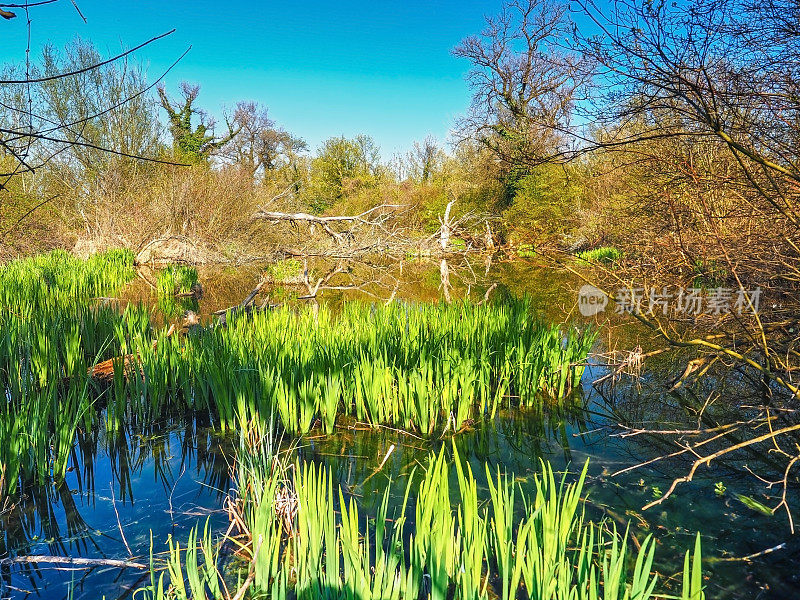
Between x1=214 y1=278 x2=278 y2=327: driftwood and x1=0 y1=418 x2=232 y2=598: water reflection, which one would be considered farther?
x1=214 y1=278 x2=278 y2=327: driftwood

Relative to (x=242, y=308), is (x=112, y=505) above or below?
below

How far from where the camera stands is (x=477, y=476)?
3.61m

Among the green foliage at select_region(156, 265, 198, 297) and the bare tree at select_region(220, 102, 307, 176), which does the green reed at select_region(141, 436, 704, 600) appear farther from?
the bare tree at select_region(220, 102, 307, 176)

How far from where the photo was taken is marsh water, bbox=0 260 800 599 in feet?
8.23

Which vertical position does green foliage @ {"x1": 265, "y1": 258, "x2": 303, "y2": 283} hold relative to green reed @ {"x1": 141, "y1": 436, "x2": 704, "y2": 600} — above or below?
above

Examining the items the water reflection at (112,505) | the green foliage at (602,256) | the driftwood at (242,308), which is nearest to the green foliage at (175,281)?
the driftwood at (242,308)

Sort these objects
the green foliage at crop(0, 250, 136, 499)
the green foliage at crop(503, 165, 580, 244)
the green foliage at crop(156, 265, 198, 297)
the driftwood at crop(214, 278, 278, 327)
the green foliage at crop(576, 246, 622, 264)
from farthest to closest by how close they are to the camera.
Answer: the green foliage at crop(503, 165, 580, 244)
the green foliage at crop(156, 265, 198, 297)
the driftwood at crop(214, 278, 278, 327)
the green foliage at crop(0, 250, 136, 499)
the green foliage at crop(576, 246, 622, 264)

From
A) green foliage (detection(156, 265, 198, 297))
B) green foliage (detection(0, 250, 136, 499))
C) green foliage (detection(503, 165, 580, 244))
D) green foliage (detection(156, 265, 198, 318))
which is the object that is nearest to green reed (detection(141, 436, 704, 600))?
green foliage (detection(0, 250, 136, 499))

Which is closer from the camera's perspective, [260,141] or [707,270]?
[707,270]

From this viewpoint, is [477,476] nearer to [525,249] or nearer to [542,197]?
[525,249]

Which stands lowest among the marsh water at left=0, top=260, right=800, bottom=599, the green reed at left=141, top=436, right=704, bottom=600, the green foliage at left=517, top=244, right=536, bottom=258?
the marsh water at left=0, top=260, right=800, bottom=599

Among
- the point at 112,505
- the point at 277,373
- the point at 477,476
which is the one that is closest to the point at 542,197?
the point at 277,373

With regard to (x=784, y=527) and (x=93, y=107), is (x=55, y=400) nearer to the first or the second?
(x=784, y=527)

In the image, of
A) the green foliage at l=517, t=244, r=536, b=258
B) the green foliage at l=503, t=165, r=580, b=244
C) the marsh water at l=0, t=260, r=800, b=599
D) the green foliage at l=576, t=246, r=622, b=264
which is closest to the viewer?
the green foliage at l=517, t=244, r=536, b=258
